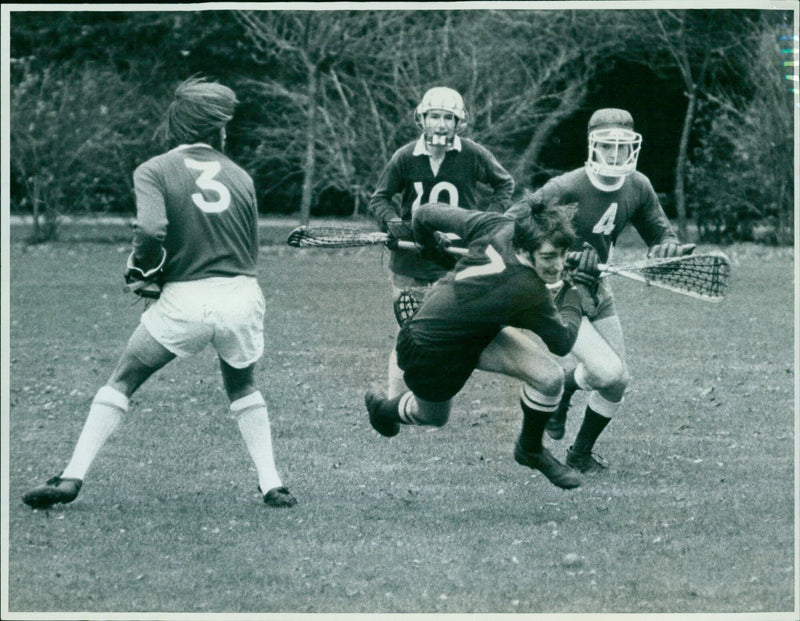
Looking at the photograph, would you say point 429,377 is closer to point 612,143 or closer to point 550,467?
point 550,467

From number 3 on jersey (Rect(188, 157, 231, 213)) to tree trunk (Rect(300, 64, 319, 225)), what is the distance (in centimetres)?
884

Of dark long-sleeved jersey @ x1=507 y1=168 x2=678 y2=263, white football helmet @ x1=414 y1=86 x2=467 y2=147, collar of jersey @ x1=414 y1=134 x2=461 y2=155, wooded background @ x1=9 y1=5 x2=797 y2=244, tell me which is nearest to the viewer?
dark long-sleeved jersey @ x1=507 y1=168 x2=678 y2=263

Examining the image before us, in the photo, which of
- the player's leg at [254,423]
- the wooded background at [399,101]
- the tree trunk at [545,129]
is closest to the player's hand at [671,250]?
the player's leg at [254,423]

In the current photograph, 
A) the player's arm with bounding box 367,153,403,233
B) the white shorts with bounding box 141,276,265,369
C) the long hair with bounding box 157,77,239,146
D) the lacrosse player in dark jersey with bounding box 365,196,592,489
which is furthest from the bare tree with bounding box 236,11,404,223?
the lacrosse player in dark jersey with bounding box 365,196,592,489

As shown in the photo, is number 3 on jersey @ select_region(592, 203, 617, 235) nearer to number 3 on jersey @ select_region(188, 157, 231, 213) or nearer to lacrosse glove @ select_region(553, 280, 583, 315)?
lacrosse glove @ select_region(553, 280, 583, 315)

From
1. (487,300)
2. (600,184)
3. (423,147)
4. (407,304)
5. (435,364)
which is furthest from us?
(423,147)

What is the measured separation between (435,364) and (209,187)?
125 cm

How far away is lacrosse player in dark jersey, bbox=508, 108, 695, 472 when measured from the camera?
677cm

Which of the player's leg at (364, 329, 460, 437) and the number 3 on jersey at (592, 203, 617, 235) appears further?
the number 3 on jersey at (592, 203, 617, 235)

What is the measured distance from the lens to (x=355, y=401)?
891 centimetres

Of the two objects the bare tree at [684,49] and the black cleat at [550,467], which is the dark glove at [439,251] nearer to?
the black cleat at [550,467]

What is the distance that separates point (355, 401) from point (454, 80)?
8.30m

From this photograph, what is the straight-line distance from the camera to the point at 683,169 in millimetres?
15852

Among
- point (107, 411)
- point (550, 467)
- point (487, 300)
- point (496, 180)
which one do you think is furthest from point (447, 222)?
point (107, 411)
